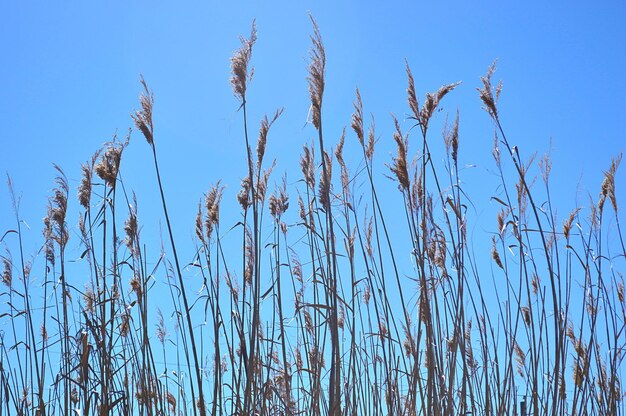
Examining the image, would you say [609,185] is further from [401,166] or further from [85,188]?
[85,188]

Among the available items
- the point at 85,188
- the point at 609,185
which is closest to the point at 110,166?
the point at 85,188

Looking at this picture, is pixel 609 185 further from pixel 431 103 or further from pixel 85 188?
pixel 85 188

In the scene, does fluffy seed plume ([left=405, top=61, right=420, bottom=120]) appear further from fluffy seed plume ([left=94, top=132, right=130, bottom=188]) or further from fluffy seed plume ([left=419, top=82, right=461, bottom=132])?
fluffy seed plume ([left=94, top=132, right=130, bottom=188])

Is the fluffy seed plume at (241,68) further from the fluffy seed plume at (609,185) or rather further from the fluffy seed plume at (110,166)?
the fluffy seed plume at (609,185)

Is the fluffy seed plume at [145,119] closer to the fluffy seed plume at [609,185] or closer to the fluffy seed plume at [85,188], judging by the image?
the fluffy seed plume at [85,188]

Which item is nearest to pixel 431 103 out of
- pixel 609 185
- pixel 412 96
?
pixel 412 96

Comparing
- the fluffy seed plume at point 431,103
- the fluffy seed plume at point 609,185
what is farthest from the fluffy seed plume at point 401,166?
the fluffy seed plume at point 609,185

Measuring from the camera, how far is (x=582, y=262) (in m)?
3.48

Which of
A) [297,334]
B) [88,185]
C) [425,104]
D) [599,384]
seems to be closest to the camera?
[425,104]

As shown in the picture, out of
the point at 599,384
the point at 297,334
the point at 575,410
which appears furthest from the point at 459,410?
the point at 297,334

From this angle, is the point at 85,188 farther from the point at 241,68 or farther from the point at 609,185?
the point at 609,185

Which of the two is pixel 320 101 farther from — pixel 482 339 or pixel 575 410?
pixel 575 410

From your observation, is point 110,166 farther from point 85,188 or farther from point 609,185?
point 609,185

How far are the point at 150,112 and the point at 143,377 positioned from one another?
1082mm
